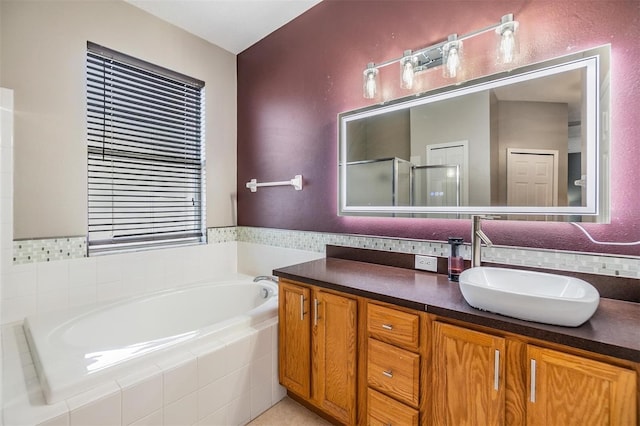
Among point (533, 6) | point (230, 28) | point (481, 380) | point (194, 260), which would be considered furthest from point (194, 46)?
point (481, 380)

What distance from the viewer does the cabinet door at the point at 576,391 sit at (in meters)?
0.81

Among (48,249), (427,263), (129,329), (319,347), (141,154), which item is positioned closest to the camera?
(319,347)

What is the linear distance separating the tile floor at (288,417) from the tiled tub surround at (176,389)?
41 millimetres

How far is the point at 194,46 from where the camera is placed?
2.53 m

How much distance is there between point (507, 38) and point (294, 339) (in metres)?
1.86

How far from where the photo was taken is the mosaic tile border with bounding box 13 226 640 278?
119cm

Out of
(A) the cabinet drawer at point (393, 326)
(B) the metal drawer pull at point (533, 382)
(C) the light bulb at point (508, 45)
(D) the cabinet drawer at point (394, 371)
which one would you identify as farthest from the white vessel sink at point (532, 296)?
(C) the light bulb at point (508, 45)

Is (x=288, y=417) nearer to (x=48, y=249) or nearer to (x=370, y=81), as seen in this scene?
(x=48, y=249)

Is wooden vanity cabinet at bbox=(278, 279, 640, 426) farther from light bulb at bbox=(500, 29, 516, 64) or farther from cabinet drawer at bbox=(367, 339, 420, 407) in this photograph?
light bulb at bbox=(500, 29, 516, 64)

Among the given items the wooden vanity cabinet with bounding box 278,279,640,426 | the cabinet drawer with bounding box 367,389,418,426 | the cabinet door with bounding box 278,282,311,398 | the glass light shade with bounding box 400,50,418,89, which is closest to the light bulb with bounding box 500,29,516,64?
the glass light shade with bounding box 400,50,418,89

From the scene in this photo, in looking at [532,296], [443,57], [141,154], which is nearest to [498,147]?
[443,57]

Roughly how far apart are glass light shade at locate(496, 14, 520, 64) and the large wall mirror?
83 mm

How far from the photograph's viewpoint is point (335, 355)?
1451 millimetres

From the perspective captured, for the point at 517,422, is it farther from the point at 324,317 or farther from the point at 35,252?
the point at 35,252
